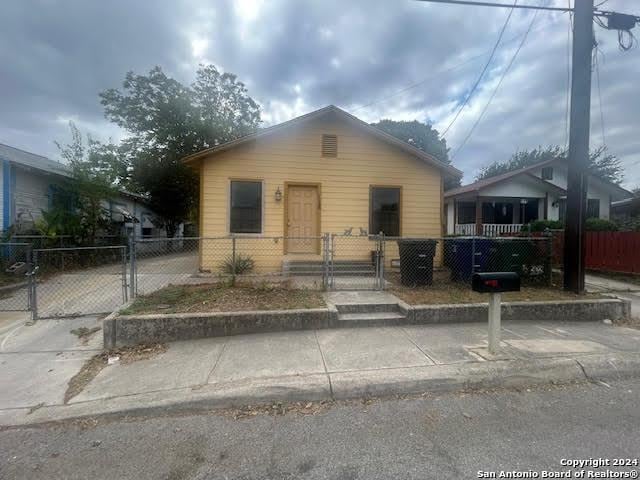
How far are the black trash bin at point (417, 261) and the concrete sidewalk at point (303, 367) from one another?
7.35ft

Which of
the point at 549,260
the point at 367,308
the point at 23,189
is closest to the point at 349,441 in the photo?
the point at 367,308

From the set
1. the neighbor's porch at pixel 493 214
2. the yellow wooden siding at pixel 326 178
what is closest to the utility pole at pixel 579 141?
the yellow wooden siding at pixel 326 178

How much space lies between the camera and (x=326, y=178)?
9227mm

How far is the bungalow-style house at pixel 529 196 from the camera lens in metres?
17.7

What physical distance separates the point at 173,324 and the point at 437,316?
4.06 metres

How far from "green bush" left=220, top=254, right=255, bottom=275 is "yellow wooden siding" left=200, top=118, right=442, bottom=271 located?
19 centimetres

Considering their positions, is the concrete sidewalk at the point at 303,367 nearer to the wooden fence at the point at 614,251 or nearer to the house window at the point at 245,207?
the house window at the point at 245,207

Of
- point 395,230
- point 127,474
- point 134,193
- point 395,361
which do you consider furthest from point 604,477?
point 134,193

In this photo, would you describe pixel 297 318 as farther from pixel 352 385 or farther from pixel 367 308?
pixel 352 385

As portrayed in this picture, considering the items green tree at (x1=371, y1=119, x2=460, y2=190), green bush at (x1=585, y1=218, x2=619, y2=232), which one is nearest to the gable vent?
green bush at (x1=585, y1=218, x2=619, y2=232)

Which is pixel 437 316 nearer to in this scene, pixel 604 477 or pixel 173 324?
pixel 604 477

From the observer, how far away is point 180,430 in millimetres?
2631

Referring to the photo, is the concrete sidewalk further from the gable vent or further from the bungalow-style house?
the bungalow-style house

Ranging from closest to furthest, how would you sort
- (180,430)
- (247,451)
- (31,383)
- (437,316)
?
(247,451) < (180,430) < (31,383) < (437,316)
